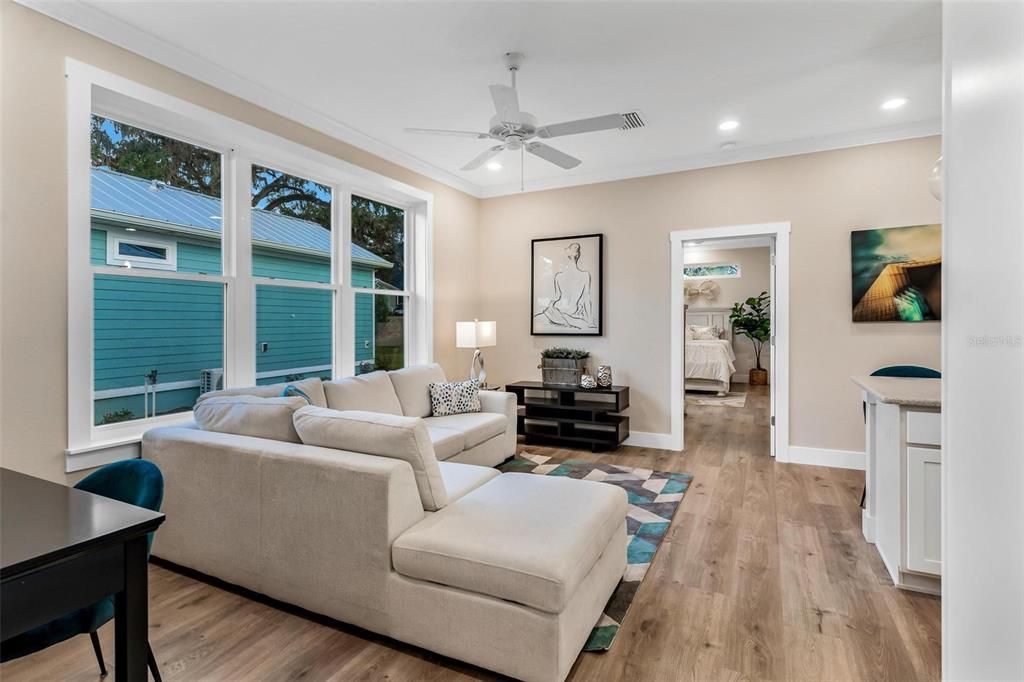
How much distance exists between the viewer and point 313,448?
213 cm

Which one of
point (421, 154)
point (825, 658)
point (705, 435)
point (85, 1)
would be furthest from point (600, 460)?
point (85, 1)

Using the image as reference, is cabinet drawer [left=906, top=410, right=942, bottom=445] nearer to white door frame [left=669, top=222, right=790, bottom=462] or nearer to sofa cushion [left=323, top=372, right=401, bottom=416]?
white door frame [left=669, top=222, right=790, bottom=462]

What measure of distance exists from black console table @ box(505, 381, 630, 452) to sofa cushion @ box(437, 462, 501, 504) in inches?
85.9

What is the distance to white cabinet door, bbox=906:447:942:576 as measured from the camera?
2.21 m

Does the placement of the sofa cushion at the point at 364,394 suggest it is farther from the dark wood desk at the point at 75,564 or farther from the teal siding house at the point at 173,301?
the dark wood desk at the point at 75,564

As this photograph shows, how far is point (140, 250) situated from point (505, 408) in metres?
2.80

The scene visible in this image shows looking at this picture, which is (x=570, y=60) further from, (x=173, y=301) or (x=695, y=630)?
(x=695, y=630)

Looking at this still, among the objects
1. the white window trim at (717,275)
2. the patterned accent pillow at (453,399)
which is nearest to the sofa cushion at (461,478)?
the patterned accent pillow at (453,399)

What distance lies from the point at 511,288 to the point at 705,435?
268 cm

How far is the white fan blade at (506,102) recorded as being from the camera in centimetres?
261

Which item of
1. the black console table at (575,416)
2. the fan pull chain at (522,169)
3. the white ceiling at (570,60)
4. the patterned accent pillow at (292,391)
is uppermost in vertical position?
the fan pull chain at (522,169)

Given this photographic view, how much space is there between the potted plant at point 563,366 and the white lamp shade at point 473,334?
634mm

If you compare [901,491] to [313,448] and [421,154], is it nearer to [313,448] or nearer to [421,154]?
[313,448]

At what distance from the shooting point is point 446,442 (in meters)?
3.44
